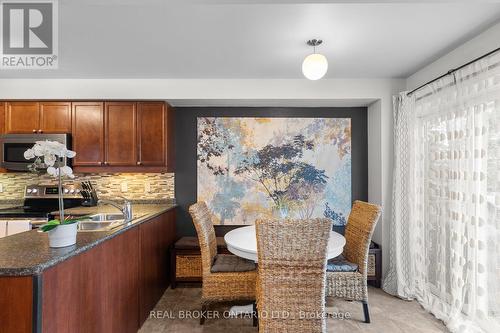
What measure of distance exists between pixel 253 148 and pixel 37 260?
2.69 meters

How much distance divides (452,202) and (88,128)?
12.9 ft

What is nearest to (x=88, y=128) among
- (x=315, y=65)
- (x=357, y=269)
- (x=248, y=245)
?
(x=248, y=245)

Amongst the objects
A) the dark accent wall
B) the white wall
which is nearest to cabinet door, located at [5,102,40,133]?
the dark accent wall

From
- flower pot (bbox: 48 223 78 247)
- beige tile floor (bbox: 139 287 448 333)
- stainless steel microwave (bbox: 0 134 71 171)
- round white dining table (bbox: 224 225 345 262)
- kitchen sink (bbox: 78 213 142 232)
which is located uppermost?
stainless steel microwave (bbox: 0 134 71 171)

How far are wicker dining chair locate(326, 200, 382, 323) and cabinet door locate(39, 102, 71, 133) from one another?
133 inches

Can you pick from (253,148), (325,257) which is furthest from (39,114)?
(325,257)

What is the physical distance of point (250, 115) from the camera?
3742mm

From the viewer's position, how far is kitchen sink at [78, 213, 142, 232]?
85.5 inches

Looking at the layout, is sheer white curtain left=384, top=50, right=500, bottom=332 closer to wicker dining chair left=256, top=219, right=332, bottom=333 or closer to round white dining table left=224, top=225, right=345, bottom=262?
round white dining table left=224, top=225, right=345, bottom=262

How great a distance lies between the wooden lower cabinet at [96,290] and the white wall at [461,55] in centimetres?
318

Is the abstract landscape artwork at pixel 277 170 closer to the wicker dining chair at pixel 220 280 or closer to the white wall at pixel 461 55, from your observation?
the white wall at pixel 461 55

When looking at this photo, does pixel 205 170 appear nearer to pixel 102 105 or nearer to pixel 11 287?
pixel 102 105

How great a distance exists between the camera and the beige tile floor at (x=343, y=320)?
7.95ft

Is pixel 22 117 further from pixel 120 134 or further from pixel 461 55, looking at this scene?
pixel 461 55
